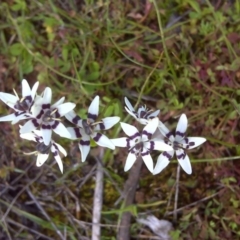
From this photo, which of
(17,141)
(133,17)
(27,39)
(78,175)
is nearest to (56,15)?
(27,39)

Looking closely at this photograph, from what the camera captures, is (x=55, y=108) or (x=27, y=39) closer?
(x=55, y=108)

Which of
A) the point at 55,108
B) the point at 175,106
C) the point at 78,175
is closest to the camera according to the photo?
the point at 55,108

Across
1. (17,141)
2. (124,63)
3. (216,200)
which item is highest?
(124,63)

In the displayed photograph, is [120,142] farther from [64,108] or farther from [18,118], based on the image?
[18,118]

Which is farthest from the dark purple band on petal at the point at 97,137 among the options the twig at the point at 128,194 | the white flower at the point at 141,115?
the twig at the point at 128,194

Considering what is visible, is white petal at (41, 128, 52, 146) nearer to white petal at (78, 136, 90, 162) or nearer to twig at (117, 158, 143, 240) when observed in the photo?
white petal at (78, 136, 90, 162)

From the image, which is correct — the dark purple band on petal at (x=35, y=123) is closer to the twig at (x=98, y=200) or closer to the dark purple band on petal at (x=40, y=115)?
the dark purple band on petal at (x=40, y=115)

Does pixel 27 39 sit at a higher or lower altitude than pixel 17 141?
higher

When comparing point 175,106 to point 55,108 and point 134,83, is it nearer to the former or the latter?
point 134,83
